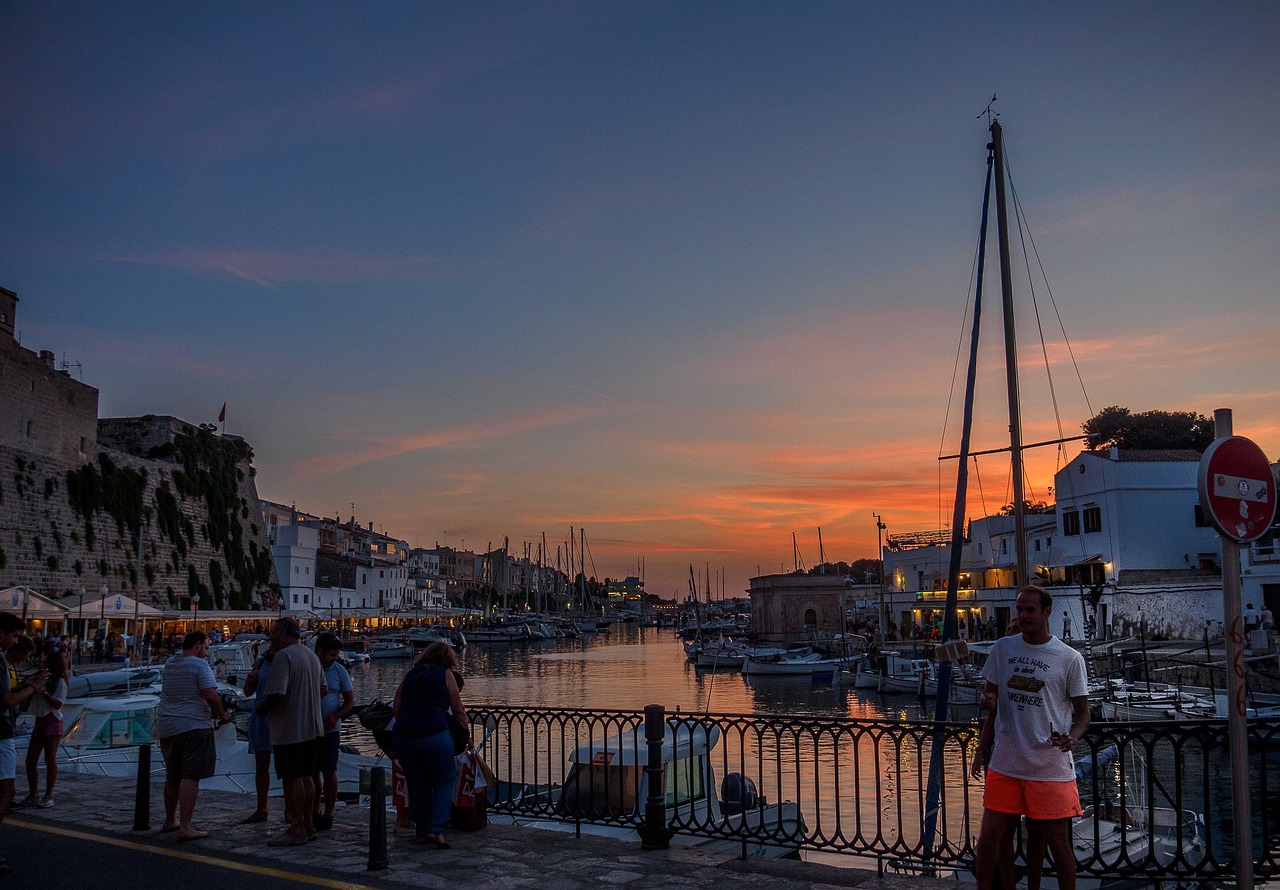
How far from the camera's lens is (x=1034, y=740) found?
5.73 m

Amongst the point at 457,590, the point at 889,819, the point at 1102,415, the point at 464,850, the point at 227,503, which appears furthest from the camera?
the point at 457,590

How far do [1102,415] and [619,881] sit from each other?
7751 centimetres

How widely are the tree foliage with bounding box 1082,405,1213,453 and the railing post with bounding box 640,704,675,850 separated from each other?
6614cm

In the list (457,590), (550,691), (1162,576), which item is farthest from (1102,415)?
(457,590)

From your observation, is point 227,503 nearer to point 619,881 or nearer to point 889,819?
point 889,819

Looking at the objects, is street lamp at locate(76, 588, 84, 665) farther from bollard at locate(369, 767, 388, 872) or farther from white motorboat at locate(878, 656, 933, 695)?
bollard at locate(369, 767, 388, 872)

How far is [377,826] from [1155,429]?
7406cm

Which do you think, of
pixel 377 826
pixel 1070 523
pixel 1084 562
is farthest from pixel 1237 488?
pixel 1070 523

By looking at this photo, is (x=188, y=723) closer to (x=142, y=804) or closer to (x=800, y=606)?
(x=142, y=804)

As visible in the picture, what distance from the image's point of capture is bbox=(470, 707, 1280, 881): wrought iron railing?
23.2 ft

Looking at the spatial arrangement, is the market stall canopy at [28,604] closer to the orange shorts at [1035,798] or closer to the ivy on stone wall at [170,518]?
the ivy on stone wall at [170,518]

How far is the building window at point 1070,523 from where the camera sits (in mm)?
49484

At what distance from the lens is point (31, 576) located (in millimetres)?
44469

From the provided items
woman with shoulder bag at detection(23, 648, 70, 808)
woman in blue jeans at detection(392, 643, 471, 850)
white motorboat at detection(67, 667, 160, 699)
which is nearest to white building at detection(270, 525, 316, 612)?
white motorboat at detection(67, 667, 160, 699)
